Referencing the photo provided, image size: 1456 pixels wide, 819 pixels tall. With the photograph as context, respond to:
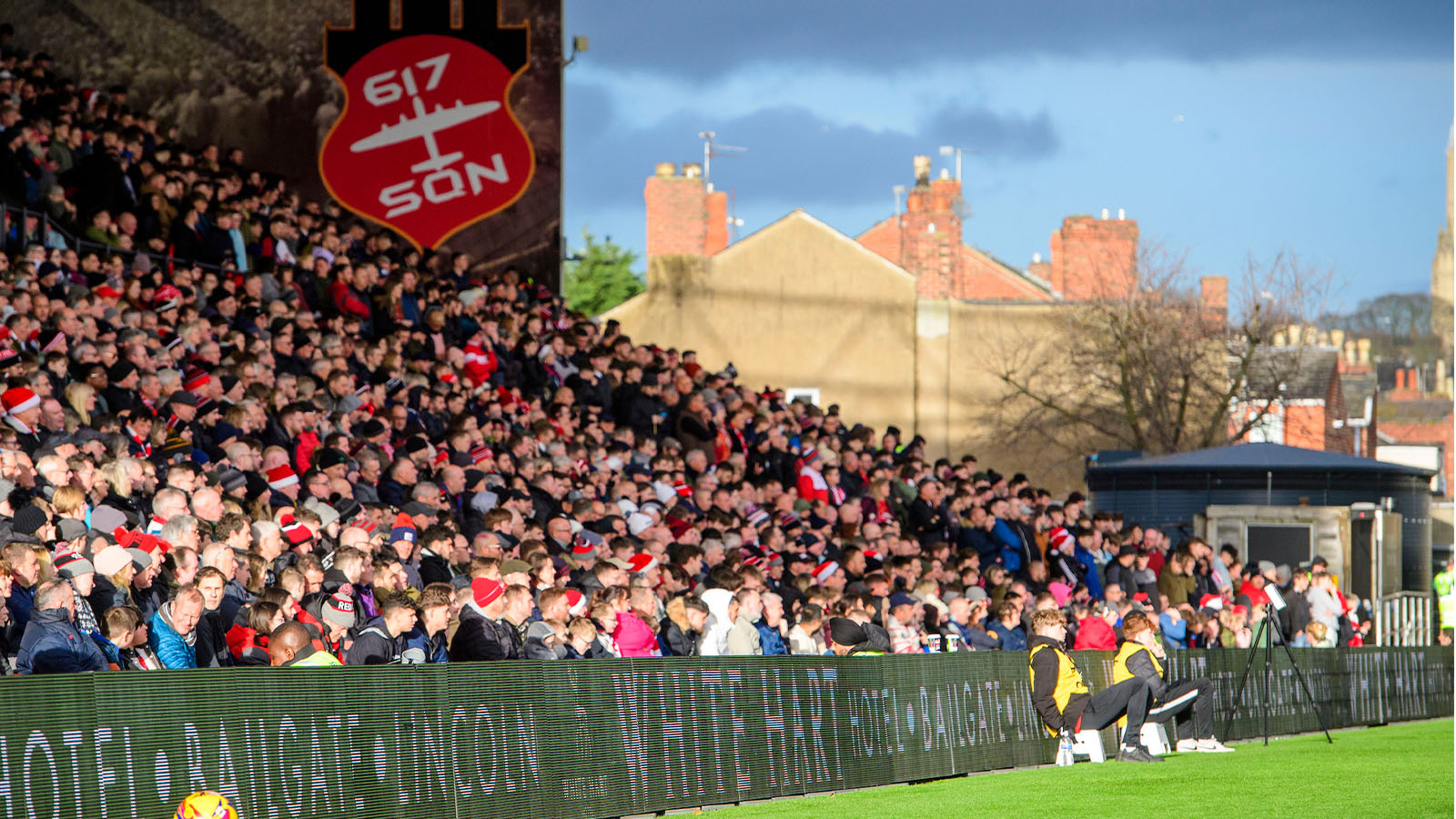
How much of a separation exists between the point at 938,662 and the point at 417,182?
20.2 m

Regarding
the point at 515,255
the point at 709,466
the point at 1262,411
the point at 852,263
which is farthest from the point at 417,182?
the point at 1262,411

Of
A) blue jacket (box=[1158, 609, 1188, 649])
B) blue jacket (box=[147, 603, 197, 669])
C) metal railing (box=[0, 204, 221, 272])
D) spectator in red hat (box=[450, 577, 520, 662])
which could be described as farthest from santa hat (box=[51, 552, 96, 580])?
blue jacket (box=[1158, 609, 1188, 649])

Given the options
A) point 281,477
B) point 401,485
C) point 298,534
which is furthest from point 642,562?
point 298,534

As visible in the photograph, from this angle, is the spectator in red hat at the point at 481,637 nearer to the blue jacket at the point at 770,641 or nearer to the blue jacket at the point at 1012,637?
the blue jacket at the point at 770,641

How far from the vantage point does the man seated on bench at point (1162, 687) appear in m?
16.5

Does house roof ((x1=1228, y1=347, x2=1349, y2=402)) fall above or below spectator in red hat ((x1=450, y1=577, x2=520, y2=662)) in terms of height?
above

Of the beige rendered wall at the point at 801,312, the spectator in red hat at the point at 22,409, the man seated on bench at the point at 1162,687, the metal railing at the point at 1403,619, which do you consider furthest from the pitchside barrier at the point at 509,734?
the beige rendered wall at the point at 801,312

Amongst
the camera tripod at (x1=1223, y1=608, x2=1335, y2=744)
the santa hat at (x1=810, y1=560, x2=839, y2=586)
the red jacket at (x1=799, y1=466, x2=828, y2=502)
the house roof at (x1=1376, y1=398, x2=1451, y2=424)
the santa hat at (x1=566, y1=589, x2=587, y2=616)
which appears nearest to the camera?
the santa hat at (x1=566, y1=589, x2=587, y2=616)

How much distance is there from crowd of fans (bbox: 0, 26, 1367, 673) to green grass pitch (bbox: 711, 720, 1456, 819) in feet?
5.29

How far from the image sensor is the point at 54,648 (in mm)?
9336

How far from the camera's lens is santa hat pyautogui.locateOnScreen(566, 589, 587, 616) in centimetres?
1327

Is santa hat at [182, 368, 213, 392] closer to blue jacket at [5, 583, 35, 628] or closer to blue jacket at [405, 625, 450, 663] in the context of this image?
blue jacket at [405, 625, 450, 663]

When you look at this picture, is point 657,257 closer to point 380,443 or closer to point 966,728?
point 380,443

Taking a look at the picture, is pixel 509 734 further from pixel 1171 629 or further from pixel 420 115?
pixel 420 115
